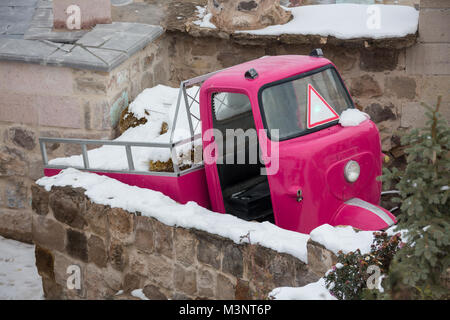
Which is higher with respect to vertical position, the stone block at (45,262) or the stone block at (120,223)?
the stone block at (120,223)

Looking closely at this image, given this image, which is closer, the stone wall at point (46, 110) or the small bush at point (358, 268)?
the small bush at point (358, 268)

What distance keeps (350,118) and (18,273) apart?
3.91m

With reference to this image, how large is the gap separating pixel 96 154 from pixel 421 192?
3.89m

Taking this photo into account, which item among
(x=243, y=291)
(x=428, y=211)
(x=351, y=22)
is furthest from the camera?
(x=351, y=22)

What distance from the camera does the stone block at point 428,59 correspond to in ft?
22.9

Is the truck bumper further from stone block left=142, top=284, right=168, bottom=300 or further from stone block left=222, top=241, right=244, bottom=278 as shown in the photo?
stone block left=142, top=284, right=168, bottom=300

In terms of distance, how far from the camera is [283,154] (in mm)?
5160

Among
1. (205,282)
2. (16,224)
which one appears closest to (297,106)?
(205,282)

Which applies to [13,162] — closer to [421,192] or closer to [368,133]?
[368,133]

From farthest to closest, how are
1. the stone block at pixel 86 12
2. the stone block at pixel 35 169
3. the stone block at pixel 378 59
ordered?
the stone block at pixel 86 12 → the stone block at pixel 35 169 → the stone block at pixel 378 59

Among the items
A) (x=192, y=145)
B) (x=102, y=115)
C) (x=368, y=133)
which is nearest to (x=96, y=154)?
(x=102, y=115)

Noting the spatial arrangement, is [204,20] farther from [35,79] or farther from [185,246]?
[185,246]

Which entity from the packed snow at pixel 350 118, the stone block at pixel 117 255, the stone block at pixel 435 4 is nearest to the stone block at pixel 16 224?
the stone block at pixel 117 255

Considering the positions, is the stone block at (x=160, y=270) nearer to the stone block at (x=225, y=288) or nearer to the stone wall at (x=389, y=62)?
the stone block at (x=225, y=288)
